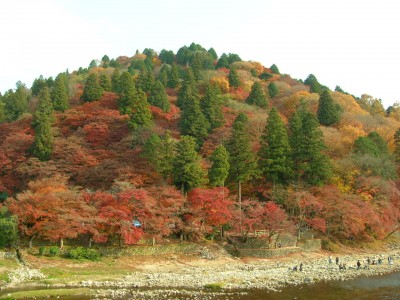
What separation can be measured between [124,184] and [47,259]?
32.5 feet

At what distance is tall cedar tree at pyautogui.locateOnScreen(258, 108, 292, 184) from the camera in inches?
1788

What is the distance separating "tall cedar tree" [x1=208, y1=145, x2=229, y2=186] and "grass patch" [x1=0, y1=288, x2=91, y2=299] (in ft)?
64.2

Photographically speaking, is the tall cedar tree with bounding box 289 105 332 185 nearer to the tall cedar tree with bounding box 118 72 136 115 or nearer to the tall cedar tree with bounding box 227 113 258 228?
the tall cedar tree with bounding box 227 113 258 228

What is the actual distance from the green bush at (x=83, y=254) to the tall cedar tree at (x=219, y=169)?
1402 cm

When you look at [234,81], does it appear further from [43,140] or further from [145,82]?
[43,140]

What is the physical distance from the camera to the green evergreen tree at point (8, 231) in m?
32.4

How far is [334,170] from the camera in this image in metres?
47.3

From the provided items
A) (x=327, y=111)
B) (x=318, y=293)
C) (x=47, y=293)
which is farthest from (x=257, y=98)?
(x=47, y=293)

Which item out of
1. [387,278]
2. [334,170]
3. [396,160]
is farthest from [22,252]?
[396,160]

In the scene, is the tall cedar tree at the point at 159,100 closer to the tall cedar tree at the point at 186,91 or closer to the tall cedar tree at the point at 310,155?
the tall cedar tree at the point at 186,91

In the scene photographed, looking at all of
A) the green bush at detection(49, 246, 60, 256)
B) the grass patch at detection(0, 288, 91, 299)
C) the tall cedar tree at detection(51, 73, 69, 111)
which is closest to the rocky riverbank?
the grass patch at detection(0, 288, 91, 299)

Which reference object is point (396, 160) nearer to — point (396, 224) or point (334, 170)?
point (396, 224)

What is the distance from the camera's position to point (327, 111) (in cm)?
5938

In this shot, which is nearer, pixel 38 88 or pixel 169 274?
pixel 169 274
